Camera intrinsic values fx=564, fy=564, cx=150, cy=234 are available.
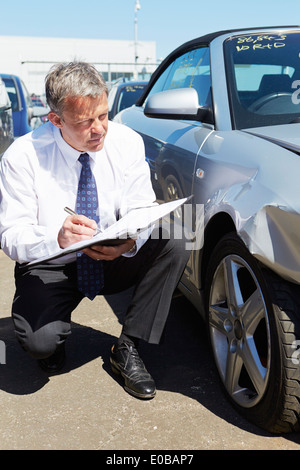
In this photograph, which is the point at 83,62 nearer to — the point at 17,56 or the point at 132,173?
the point at 132,173

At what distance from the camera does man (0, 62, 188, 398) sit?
91.5 inches

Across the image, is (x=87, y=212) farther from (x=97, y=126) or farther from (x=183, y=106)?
(x=183, y=106)

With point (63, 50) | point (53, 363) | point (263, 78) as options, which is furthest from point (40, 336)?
point (63, 50)

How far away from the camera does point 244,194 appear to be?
1.97m

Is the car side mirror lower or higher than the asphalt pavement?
higher

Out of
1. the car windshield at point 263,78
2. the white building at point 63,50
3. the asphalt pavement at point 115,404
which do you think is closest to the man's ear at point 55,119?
the car windshield at point 263,78

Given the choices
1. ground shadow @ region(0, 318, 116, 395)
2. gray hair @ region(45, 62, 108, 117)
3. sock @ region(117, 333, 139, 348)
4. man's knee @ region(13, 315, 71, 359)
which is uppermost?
gray hair @ region(45, 62, 108, 117)

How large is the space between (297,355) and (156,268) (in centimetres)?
87

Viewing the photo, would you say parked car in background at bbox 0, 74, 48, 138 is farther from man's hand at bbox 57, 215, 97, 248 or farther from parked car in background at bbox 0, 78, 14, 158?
man's hand at bbox 57, 215, 97, 248

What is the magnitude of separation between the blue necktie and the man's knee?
198mm

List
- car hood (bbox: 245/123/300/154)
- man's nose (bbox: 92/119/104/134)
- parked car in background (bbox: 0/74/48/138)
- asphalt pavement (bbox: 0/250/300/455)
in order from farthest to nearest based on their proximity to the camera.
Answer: parked car in background (bbox: 0/74/48/138), man's nose (bbox: 92/119/104/134), asphalt pavement (bbox: 0/250/300/455), car hood (bbox: 245/123/300/154)

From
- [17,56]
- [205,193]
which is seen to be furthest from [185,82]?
[17,56]

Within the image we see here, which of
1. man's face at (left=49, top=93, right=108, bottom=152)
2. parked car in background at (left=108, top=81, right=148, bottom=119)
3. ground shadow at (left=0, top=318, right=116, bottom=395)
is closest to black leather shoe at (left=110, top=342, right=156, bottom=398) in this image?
ground shadow at (left=0, top=318, right=116, bottom=395)

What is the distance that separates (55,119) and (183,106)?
62cm
